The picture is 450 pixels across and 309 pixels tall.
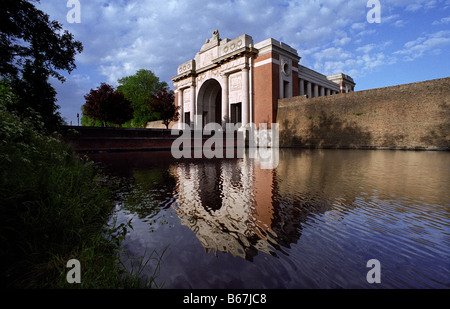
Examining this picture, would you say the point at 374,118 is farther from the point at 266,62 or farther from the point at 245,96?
the point at 245,96

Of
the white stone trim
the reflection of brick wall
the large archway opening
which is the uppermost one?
the white stone trim

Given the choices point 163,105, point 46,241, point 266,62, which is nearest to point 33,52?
point 46,241

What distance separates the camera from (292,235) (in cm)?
255

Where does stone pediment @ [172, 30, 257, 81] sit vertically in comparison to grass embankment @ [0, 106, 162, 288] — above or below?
above

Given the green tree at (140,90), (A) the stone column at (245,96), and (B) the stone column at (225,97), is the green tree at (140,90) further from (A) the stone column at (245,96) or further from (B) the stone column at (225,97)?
(A) the stone column at (245,96)

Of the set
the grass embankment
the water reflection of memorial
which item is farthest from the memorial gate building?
the grass embankment

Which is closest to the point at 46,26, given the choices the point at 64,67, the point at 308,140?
the point at 64,67

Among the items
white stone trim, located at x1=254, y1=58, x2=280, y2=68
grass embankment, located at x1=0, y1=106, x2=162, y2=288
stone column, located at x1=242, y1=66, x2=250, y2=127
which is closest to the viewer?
grass embankment, located at x1=0, y1=106, x2=162, y2=288

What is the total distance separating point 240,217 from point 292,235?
2.69ft

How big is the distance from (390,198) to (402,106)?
758 inches

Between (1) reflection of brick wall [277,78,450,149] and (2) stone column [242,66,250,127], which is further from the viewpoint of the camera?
(2) stone column [242,66,250,127]

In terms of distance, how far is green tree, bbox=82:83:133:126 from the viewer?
27.7m

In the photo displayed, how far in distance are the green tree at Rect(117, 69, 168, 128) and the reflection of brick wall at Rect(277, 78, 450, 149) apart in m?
31.6

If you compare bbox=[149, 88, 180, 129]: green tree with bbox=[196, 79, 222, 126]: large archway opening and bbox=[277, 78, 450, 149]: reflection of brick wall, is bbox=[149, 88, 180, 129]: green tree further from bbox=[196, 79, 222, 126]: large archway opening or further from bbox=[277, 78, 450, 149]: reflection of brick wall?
bbox=[277, 78, 450, 149]: reflection of brick wall
